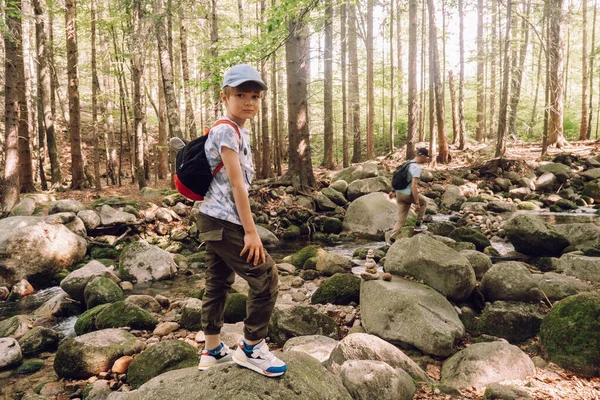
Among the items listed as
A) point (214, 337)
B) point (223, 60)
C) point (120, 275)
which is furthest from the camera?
point (223, 60)

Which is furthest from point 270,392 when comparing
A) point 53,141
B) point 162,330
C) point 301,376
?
point 53,141

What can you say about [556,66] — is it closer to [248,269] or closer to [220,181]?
[220,181]

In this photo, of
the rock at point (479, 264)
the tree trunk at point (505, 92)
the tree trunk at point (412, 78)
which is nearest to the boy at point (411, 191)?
the rock at point (479, 264)

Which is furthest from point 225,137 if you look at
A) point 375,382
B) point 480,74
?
point 480,74

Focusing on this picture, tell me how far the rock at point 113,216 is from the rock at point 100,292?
4.33 m

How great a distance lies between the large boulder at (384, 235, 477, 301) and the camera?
518 centimetres

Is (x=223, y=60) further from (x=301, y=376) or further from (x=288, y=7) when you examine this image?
(x=301, y=376)

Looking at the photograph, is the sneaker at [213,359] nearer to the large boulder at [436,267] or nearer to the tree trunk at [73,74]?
the large boulder at [436,267]

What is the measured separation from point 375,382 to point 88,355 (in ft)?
10.2

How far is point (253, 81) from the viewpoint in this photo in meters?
2.35

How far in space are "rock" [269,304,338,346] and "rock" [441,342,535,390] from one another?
1.50 meters

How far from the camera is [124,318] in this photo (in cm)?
526

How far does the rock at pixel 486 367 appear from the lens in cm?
345

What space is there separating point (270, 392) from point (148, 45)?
15485 millimetres
